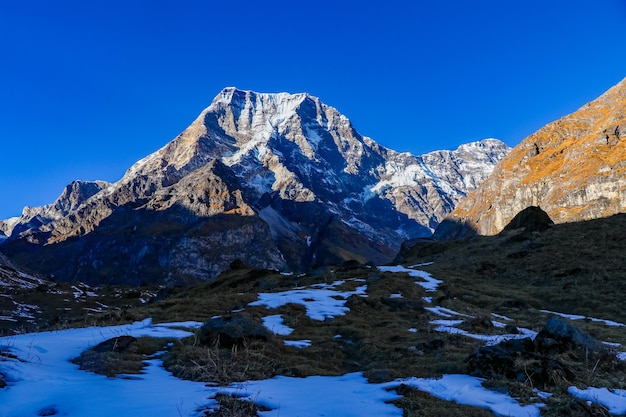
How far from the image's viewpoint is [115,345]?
481 inches

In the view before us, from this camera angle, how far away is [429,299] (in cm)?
2903

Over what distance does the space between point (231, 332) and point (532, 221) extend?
53088 millimetres

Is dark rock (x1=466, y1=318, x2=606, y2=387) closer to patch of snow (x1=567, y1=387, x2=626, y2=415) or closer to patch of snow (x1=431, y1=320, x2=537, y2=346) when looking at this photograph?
patch of snow (x1=567, y1=387, x2=626, y2=415)

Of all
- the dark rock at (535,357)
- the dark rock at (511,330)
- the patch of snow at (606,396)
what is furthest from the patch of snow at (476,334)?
the patch of snow at (606,396)

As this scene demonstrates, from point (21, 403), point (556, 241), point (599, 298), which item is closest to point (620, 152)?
point (556, 241)

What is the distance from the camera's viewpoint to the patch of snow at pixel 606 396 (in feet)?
28.7

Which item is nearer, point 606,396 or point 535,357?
point 606,396

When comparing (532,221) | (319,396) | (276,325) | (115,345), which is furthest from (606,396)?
(532,221)

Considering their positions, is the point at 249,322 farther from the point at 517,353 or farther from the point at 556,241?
the point at 556,241

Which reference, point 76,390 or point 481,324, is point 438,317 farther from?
point 76,390

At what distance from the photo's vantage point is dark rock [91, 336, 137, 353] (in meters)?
12.2

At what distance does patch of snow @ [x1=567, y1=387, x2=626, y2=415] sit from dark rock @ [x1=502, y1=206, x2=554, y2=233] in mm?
45535

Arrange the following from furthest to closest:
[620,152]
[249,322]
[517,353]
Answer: [620,152], [249,322], [517,353]

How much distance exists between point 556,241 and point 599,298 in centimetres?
1622
